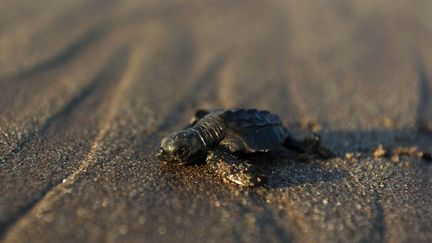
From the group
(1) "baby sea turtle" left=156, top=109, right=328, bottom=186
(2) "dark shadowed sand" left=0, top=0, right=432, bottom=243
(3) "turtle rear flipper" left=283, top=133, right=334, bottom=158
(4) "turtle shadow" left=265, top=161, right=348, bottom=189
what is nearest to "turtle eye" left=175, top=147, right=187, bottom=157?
(1) "baby sea turtle" left=156, top=109, right=328, bottom=186

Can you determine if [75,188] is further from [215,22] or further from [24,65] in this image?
[215,22]

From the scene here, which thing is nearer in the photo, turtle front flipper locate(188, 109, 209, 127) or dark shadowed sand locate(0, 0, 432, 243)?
dark shadowed sand locate(0, 0, 432, 243)

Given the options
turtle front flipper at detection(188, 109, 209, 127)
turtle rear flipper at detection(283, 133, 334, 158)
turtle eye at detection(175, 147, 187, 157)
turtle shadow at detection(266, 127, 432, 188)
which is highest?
turtle front flipper at detection(188, 109, 209, 127)

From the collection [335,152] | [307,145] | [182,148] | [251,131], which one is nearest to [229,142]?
[251,131]

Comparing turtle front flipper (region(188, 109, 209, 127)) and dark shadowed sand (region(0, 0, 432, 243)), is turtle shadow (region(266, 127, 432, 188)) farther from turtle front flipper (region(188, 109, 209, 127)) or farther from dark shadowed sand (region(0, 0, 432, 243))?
turtle front flipper (region(188, 109, 209, 127))

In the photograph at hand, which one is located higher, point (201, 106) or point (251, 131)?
point (251, 131)

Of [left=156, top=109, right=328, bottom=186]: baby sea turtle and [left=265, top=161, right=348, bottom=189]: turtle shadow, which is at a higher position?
[left=156, top=109, right=328, bottom=186]: baby sea turtle

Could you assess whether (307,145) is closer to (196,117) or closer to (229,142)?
(229,142)
